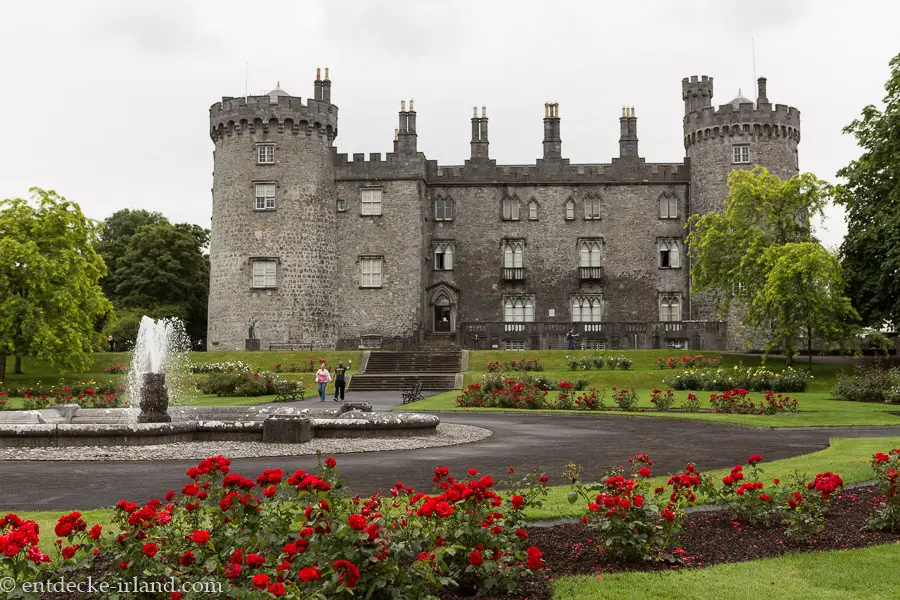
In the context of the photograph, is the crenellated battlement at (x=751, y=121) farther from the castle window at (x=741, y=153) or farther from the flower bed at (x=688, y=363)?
the flower bed at (x=688, y=363)

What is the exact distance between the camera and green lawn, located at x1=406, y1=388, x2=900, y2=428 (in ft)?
73.6

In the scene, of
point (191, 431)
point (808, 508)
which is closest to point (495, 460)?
point (191, 431)

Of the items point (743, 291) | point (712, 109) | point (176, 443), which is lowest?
point (176, 443)

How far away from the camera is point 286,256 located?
5141cm

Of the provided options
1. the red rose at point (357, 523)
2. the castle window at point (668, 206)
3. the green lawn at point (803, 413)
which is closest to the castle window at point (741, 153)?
the castle window at point (668, 206)

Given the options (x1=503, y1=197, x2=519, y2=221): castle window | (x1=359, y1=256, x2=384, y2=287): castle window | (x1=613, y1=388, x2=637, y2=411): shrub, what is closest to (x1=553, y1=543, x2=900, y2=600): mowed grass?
(x1=613, y1=388, x2=637, y2=411): shrub

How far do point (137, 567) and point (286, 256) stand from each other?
46091 mm

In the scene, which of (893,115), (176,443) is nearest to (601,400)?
(176,443)

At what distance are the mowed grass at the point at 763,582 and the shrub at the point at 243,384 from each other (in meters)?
28.3

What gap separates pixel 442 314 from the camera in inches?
2223

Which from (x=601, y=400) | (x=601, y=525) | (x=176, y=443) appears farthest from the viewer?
(x=601, y=400)

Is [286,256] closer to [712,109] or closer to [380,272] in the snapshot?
[380,272]

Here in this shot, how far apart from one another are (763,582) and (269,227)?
46.7m

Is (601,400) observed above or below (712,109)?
below
